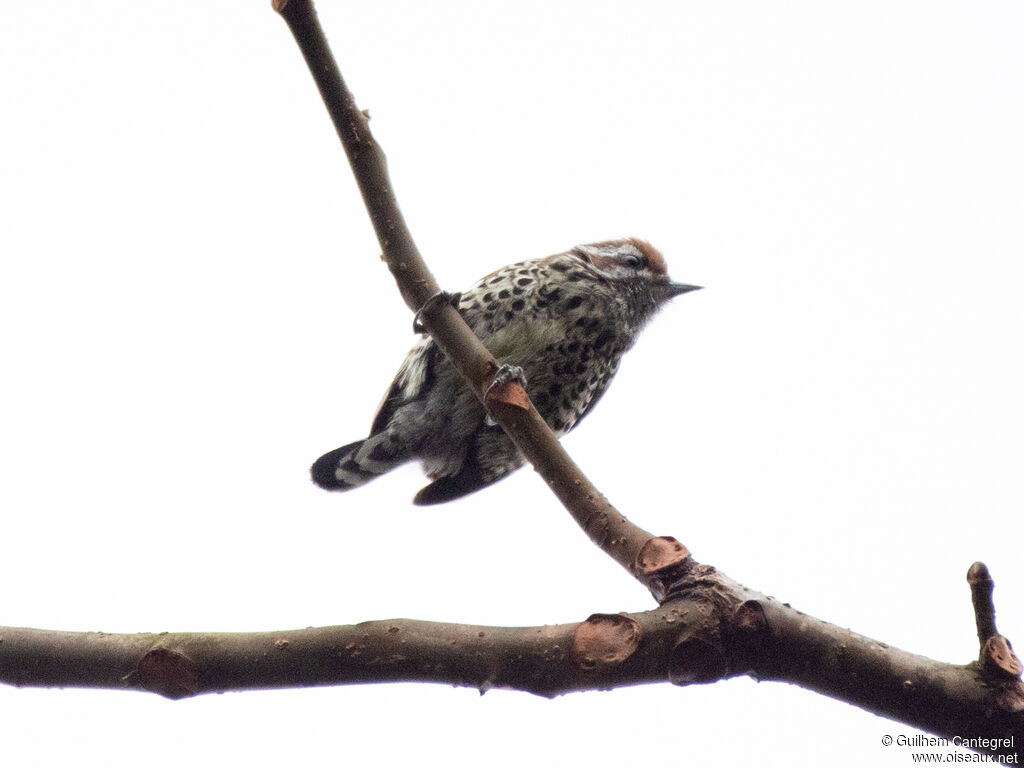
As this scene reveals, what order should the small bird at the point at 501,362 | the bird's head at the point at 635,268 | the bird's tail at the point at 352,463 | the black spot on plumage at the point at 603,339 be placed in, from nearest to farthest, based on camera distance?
the small bird at the point at 501,362
the bird's tail at the point at 352,463
the black spot on plumage at the point at 603,339
the bird's head at the point at 635,268

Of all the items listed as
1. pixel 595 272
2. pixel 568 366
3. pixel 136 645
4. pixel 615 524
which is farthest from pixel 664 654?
pixel 595 272

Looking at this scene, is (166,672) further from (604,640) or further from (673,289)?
(673,289)

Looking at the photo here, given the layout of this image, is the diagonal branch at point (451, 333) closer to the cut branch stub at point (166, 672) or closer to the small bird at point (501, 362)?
the cut branch stub at point (166, 672)

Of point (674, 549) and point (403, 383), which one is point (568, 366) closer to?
point (403, 383)

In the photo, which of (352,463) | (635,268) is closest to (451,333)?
(352,463)

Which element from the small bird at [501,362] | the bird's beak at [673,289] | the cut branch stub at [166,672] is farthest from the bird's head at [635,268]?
the cut branch stub at [166,672]

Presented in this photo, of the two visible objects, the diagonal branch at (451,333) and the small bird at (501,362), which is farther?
the small bird at (501,362)

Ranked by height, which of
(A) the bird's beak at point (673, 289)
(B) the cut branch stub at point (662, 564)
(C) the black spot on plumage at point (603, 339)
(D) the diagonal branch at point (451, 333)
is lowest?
(B) the cut branch stub at point (662, 564)
